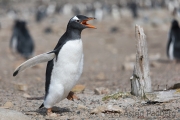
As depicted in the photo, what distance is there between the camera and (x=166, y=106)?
5.84m

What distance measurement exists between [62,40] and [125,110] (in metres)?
1.23

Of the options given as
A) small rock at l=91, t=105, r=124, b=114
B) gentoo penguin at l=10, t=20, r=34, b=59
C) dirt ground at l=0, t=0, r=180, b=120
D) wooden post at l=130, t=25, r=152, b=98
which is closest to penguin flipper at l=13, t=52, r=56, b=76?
dirt ground at l=0, t=0, r=180, b=120

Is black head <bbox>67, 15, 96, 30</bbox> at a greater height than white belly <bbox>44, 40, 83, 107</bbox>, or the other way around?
black head <bbox>67, 15, 96, 30</bbox>

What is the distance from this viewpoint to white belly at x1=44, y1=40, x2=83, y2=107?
554 centimetres

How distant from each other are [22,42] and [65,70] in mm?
10980

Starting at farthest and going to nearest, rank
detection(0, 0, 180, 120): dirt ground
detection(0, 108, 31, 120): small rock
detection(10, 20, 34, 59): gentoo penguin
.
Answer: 1. detection(10, 20, 34, 59): gentoo penguin
2. detection(0, 0, 180, 120): dirt ground
3. detection(0, 108, 31, 120): small rock

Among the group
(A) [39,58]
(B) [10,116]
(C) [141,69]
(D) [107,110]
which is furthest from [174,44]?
(B) [10,116]

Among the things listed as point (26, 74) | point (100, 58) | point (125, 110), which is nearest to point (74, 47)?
point (125, 110)

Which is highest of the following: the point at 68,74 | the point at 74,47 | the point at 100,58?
the point at 74,47

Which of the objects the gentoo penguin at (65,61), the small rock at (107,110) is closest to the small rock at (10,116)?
the gentoo penguin at (65,61)

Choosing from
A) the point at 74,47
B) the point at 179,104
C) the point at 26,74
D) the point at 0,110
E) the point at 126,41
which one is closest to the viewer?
the point at 0,110

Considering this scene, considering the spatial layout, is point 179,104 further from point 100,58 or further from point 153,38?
point 153,38

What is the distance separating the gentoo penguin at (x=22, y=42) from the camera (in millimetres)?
16172

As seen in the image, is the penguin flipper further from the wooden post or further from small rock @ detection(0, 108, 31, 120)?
the wooden post
